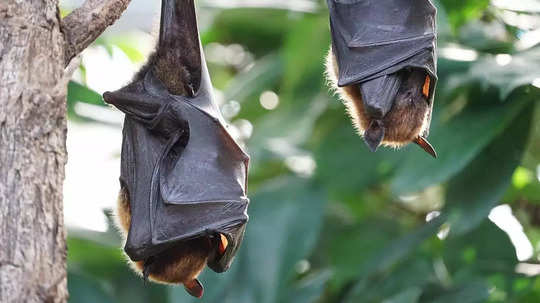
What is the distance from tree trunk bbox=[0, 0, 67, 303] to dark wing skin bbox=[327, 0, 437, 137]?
3.55 ft

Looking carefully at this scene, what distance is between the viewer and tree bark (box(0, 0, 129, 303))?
244cm

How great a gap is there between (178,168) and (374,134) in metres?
0.72

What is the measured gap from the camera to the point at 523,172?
5766 mm

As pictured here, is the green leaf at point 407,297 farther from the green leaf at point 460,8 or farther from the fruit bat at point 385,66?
the green leaf at point 460,8

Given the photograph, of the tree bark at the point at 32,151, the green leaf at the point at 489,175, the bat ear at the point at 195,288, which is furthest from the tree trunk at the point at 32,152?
the green leaf at the point at 489,175

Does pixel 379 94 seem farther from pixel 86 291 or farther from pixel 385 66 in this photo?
pixel 86 291

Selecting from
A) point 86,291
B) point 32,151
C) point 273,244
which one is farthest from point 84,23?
point 273,244

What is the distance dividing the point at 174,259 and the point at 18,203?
971 mm

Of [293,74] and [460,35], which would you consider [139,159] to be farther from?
[460,35]

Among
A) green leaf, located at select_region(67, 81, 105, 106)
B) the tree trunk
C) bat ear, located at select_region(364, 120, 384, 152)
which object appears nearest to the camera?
the tree trunk

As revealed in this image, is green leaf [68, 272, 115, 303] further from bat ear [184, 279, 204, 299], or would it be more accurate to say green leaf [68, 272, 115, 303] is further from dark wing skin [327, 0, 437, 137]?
dark wing skin [327, 0, 437, 137]

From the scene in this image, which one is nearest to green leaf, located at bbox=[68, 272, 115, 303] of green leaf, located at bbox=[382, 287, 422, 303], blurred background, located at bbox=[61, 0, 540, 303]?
blurred background, located at bbox=[61, 0, 540, 303]

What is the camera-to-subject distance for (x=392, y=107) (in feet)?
10.6

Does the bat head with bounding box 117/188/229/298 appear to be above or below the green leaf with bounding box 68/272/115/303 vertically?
above
